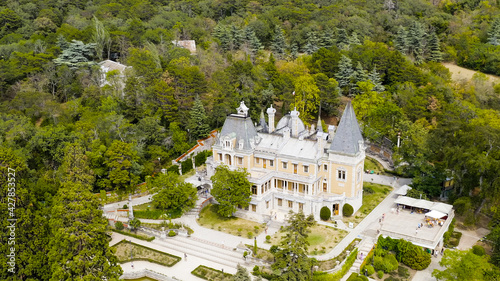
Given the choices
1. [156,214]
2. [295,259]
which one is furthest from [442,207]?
[156,214]

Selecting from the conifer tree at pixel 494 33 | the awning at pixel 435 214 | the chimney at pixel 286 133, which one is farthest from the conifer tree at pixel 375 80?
the awning at pixel 435 214

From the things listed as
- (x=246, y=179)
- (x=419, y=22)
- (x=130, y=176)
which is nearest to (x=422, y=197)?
(x=246, y=179)

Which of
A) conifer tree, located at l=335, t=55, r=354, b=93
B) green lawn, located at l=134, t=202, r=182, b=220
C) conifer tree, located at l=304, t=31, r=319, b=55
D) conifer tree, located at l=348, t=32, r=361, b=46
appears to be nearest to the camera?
green lawn, located at l=134, t=202, r=182, b=220

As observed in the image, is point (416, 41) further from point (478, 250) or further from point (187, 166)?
point (478, 250)

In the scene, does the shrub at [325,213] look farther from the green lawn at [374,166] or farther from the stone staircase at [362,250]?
the green lawn at [374,166]

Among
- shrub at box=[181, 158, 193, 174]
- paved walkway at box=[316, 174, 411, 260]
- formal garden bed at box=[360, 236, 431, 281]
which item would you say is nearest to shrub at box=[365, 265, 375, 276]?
formal garden bed at box=[360, 236, 431, 281]

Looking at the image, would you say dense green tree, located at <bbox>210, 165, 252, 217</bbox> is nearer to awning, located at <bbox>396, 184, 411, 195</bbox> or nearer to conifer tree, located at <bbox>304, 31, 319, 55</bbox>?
awning, located at <bbox>396, 184, 411, 195</bbox>
